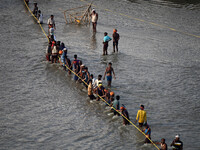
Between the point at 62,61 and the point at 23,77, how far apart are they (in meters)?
3.02

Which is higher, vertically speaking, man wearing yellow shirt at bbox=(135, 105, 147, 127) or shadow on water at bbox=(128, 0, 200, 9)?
shadow on water at bbox=(128, 0, 200, 9)

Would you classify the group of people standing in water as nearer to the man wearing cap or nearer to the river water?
the man wearing cap

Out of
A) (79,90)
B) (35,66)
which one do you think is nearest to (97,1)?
(35,66)

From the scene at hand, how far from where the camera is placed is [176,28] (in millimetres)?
34188

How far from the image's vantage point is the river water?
54.6ft

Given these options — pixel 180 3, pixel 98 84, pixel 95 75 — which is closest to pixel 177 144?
pixel 98 84

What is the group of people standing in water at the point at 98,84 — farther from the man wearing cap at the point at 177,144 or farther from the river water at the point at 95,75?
the river water at the point at 95,75

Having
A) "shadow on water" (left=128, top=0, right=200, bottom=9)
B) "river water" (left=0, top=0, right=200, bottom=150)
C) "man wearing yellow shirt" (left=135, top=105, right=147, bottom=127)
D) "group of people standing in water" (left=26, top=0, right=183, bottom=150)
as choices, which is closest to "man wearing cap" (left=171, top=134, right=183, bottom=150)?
"group of people standing in water" (left=26, top=0, right=183, bottom=150)

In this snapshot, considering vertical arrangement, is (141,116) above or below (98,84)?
below

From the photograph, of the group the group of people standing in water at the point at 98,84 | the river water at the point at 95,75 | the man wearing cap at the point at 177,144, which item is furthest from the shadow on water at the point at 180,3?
the man wearing cap at the point at 177,144

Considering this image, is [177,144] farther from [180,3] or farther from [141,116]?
[180,3]

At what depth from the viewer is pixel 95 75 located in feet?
76.8

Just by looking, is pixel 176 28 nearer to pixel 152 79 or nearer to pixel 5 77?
pixel 152 79

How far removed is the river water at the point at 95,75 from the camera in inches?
655
